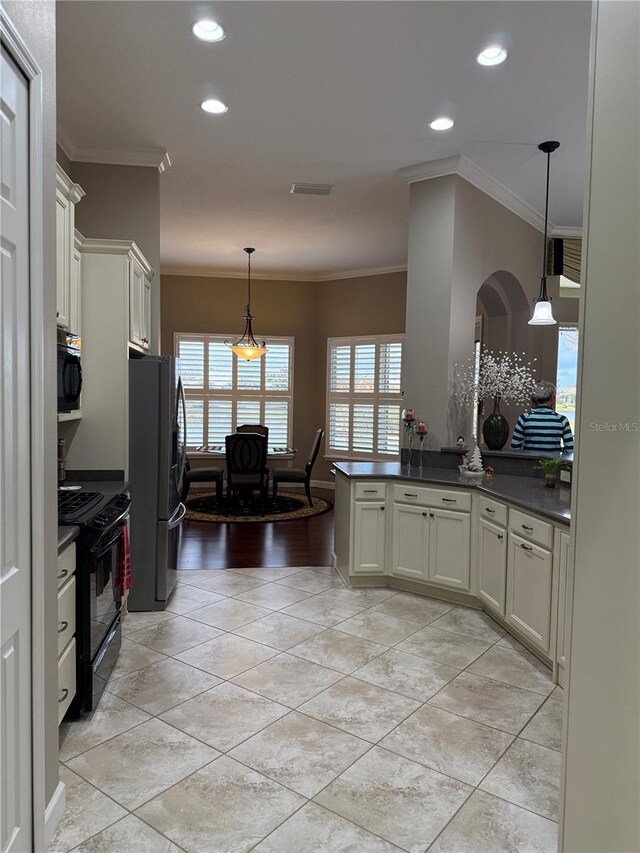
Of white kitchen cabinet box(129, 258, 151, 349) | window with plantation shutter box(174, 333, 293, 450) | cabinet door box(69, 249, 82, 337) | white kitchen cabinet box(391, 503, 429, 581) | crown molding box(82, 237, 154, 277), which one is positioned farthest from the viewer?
window with plantation shutter box(174, 333, 293, 450)

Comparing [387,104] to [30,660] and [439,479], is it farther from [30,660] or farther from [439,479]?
[30,660]

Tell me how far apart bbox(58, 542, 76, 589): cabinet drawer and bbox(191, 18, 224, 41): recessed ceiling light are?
104 inches

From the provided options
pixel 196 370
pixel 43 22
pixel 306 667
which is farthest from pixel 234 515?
pixel 43 22

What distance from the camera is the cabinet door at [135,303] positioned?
4.00 metres

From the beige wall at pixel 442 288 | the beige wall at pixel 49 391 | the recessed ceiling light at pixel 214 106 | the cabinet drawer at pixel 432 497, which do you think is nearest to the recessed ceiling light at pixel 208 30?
the recessed ceiling light at pixel 214 106

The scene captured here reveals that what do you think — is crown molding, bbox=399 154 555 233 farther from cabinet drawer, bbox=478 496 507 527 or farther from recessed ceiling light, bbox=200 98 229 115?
cabinet drawer, bbox=478 496 507 527

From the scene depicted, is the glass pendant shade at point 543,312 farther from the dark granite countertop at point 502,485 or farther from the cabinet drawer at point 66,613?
the cabinet drawer at point 66,613

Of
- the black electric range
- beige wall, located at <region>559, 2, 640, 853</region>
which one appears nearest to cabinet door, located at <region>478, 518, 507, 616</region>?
beige wall, located at <region>559, 2, 640, 853</region>

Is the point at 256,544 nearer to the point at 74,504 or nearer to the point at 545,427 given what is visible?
the point at 545,427

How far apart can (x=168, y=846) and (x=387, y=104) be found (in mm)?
4069

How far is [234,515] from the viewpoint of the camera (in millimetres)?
7379

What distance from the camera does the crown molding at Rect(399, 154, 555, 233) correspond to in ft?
15.8

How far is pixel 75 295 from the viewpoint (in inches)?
143

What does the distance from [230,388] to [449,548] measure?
589 cm
